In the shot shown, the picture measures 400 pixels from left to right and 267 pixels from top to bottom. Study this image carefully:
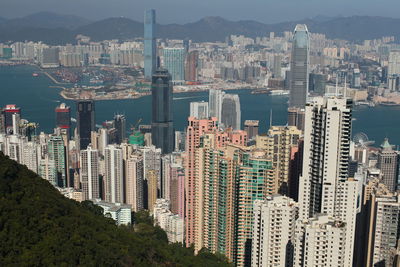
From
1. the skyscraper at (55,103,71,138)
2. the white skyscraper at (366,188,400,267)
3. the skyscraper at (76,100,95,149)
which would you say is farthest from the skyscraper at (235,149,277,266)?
the skyscraper at (55,103,71,138)

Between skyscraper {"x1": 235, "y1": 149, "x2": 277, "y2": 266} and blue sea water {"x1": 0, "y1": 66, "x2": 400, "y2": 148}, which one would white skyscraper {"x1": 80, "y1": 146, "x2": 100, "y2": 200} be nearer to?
skyscraper {"x1": 235, "y1": 149, "x2": 277, "y2": 266}

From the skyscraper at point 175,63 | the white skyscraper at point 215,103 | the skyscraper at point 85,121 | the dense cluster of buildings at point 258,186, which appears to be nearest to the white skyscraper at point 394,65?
the skyscraper at point 175,63

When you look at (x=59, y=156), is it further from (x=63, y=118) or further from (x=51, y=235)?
(x=51, y=235)

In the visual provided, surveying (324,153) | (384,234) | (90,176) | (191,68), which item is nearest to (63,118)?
(90,176)

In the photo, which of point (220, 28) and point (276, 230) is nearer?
point (276, 230)

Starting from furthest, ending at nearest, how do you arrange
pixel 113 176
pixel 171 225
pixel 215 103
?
pixel 215 103, pixel 113 176, pixel 171 225

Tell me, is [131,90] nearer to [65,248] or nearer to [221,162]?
[221,162]
